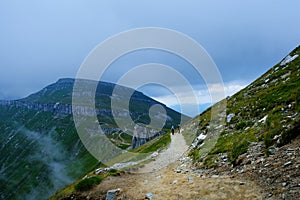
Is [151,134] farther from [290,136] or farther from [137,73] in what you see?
[290,136]

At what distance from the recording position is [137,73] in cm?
3250

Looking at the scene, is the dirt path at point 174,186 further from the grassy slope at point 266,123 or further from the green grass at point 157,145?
the green grass at point 157,145

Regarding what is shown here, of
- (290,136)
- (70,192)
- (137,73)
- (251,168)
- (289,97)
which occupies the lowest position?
(70,192)

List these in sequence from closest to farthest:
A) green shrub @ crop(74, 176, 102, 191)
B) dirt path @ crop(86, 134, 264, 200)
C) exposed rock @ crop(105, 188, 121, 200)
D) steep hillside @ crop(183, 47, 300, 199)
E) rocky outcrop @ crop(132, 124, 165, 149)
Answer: steep hillside @ crop(183, 47, 300, 199)
dirt path @ crop(86, 134, 264, 200)
exposed rock @ crop(105, 188, 121, 200)
green shrub @ crop(74, 176, 102, 191)
rocky outcrop @ crop(132, 124, 165, 149)

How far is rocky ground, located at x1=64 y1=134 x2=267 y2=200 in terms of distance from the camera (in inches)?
614

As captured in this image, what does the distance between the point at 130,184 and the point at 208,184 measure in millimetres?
7563

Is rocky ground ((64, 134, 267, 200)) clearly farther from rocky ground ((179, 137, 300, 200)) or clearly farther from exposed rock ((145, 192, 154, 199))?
rocky ground ((179, 137, 300, 200))

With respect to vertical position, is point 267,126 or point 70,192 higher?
point 267,126

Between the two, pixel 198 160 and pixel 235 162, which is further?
pixel 198 160

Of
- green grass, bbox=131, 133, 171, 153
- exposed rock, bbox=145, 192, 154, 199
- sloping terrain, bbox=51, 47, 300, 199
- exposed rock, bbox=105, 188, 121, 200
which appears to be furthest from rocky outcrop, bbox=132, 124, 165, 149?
exposed rock, bbox=145, 192, 154, 199

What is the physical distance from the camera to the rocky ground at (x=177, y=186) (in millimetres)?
15586

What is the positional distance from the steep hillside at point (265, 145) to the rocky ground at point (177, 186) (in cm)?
79

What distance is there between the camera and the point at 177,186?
19.4 meters

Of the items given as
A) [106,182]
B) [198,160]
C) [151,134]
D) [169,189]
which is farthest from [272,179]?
[151,134]
